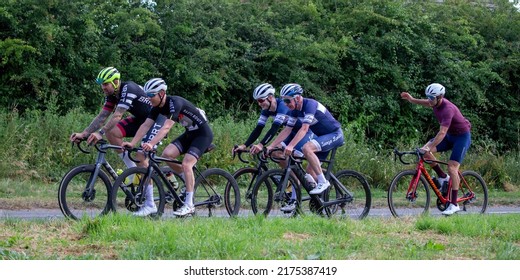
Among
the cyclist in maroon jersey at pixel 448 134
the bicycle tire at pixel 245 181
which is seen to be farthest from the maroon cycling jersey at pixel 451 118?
the bicycle tire at pixel 245 181

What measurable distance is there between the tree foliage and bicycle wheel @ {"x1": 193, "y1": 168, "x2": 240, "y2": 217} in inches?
319

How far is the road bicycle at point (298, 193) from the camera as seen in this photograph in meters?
11.7

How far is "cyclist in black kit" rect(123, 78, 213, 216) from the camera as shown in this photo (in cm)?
1095

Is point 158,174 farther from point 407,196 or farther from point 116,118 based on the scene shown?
point 407,196

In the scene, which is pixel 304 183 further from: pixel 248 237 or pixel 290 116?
pixel 248 237

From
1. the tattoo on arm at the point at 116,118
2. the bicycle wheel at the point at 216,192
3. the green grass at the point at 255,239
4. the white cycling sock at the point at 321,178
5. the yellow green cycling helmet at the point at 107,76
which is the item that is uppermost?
the yellow green cycling helmet at the point at 107,76

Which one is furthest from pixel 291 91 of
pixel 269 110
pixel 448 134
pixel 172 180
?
pixel 448 134

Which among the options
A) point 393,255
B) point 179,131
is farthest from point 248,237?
point 179,131

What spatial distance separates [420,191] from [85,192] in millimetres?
5795

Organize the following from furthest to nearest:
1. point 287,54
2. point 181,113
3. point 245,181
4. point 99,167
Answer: point 287,54, point 245,181, point 181,113, point 99,167

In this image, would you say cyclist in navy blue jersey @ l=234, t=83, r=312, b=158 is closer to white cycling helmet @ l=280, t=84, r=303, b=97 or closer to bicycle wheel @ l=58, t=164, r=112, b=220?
white cycling helmet @ l=280, t=84, r=303, b=97

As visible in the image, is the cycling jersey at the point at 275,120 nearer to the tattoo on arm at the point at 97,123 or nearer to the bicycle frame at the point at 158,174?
the bicycle frame at the point at 158,174

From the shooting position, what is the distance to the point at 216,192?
38.5 feet

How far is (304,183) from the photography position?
11898 mm
